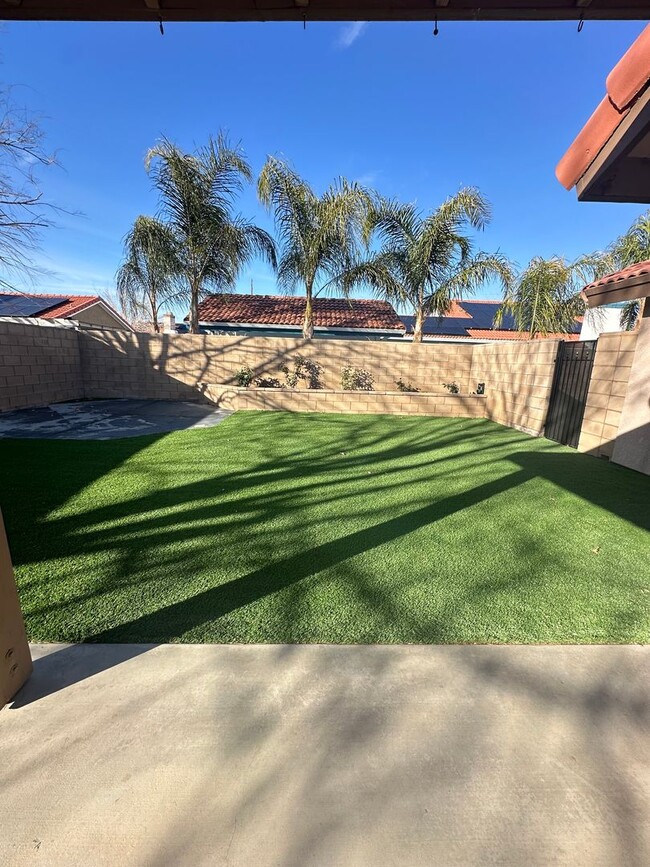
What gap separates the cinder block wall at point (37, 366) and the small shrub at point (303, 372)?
21.4 ft

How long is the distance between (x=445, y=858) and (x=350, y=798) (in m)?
0.34

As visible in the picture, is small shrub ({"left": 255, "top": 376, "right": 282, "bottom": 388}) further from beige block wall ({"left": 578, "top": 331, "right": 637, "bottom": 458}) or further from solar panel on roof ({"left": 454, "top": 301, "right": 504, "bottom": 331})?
solar panel on roof ({"left": 454, "top": 301, "right": 504, "bottom": 331})

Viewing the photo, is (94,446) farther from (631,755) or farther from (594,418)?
(594,418)

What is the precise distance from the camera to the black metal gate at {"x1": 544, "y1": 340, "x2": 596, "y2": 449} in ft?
22.4

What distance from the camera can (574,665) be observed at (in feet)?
A: 6.84

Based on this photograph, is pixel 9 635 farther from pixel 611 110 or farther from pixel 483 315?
pixel 483 315

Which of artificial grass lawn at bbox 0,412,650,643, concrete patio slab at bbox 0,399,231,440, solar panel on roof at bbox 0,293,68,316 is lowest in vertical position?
concrete patio slab at bbox 0,399,231,440

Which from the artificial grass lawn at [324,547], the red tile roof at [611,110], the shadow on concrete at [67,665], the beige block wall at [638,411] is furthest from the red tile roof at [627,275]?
the shadow on concrete at [67,665]

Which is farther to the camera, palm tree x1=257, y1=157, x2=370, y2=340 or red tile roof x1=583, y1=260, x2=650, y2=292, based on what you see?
palm tree x1=257, y1=157, x2=370, y2=340

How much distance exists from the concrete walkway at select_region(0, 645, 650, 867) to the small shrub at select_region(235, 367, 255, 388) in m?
10.0

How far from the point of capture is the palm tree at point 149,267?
41.3ft

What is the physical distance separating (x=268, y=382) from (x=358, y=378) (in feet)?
8.88

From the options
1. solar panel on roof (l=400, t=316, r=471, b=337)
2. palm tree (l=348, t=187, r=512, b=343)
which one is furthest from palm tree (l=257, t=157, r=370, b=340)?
solar panel on roof (l=400, t=316, r=471, b=337)

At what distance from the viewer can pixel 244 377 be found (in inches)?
462
